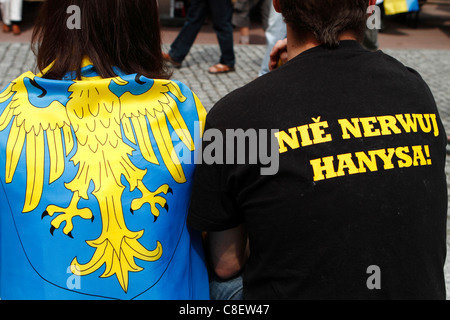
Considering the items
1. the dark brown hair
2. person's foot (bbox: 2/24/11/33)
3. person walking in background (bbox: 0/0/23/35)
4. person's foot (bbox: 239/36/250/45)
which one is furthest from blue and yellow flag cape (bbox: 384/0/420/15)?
the dark brown hair

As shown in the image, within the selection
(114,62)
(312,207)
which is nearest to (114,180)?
(114,62)

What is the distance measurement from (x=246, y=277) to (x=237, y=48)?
6.37 meters

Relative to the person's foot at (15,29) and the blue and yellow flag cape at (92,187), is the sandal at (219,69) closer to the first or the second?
the person's foot at (15,29)

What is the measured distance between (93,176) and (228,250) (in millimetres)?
473

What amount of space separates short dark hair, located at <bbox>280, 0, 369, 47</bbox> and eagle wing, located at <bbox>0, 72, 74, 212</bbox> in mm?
724

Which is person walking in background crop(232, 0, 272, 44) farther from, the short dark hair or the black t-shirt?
the black t-shirt

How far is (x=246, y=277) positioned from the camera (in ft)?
5.03

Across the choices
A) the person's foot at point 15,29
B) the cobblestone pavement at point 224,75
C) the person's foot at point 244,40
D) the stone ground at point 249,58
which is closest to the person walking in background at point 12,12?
the person's foot at point 15,29

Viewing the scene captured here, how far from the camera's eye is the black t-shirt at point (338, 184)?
4.36 feet

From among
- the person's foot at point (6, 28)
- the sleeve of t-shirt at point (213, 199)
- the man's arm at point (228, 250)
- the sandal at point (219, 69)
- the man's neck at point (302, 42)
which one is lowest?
the person's foot at point (6, 28)

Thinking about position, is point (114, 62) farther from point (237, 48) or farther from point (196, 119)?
point (237, 48)

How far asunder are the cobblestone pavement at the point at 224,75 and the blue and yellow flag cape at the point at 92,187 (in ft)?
11.4

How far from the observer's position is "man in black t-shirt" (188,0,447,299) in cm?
133
